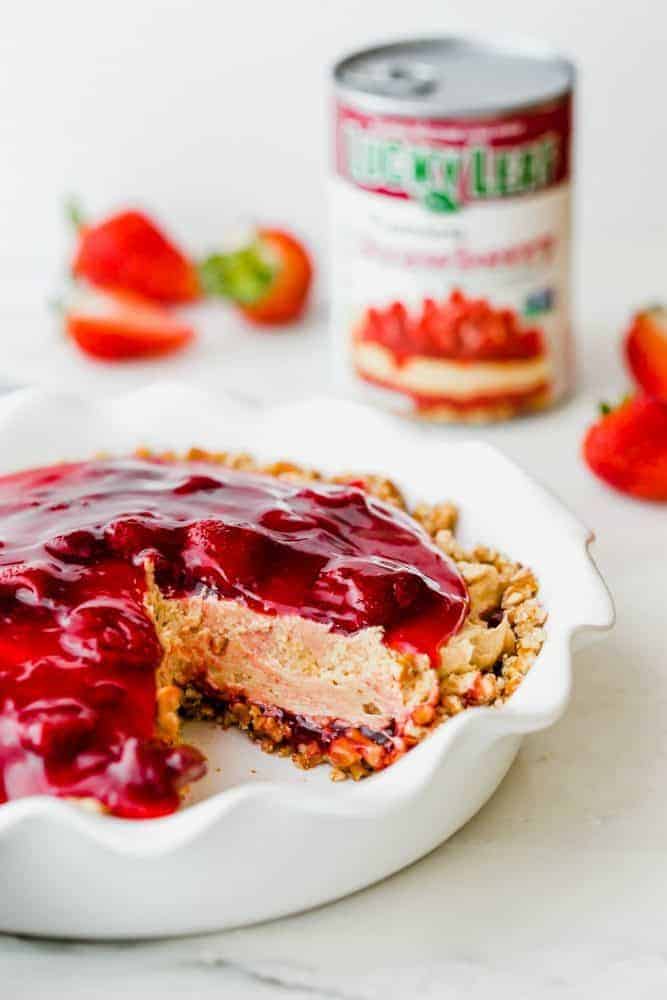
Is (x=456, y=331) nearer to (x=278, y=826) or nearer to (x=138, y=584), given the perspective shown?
(x=138, y=584)

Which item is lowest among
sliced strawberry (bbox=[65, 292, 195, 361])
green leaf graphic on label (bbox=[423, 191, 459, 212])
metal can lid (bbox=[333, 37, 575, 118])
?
sliced strawberry (bbox=[65, 292, 195, 361])

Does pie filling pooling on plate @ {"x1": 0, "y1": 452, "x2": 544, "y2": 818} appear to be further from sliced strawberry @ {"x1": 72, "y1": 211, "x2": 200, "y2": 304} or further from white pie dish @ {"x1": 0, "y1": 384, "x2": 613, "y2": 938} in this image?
sliced strawberry @ {"x1": 72, "y1": 211, "x2": 200, "y2": 304}

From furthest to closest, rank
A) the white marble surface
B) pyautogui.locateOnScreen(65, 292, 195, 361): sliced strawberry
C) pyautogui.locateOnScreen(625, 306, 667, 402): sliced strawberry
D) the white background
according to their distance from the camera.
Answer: the white background, pyautogui.locateOnScreen(65, 292, 195, 361): sliced strawberry, pyautogui.locateOnScreen(625, 306, 667, 402): sliced strawberry, the white marble surface

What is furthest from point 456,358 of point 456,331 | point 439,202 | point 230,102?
point 230,102

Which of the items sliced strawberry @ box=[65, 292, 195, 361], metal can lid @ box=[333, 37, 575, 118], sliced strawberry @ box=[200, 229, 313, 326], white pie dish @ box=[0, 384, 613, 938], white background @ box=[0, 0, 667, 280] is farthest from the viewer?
white background @ box=[0, 0, 667, 280]

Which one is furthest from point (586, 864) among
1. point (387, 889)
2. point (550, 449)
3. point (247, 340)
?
point (247, 340)

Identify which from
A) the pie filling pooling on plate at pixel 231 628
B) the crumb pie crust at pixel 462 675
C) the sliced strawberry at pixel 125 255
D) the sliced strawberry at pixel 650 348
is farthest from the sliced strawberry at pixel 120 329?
the crumb pie crust at pixel 462 675

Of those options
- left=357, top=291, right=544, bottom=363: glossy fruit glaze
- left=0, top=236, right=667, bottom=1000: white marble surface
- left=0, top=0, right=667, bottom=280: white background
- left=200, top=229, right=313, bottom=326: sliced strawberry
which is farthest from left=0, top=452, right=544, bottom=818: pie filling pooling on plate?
left=0, top=0, right=667, bottom=280: white background
